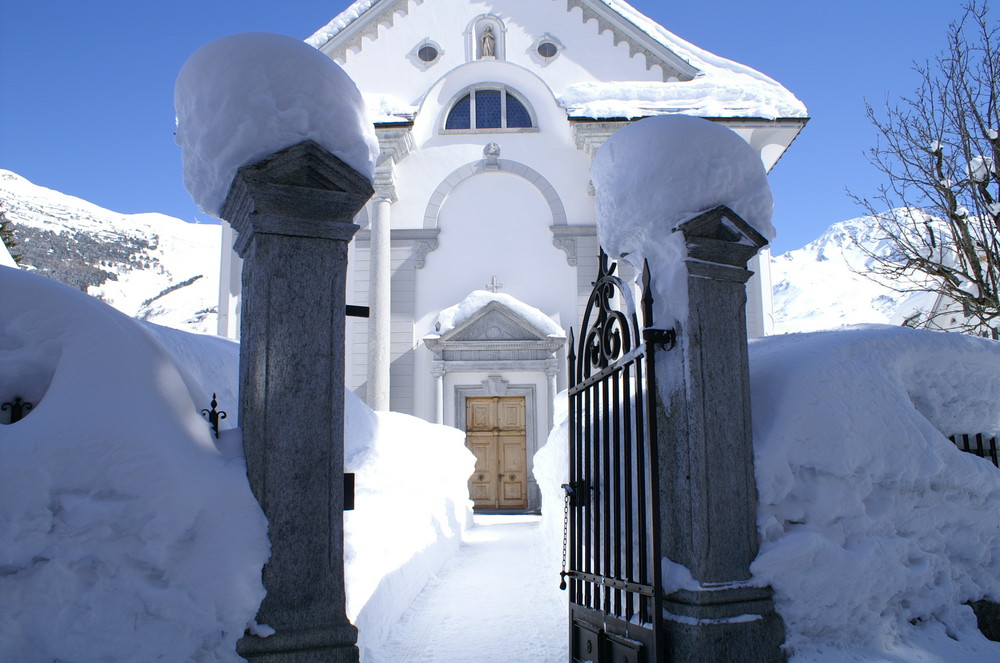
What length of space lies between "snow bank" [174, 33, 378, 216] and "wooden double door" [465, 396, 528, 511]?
1099 cm

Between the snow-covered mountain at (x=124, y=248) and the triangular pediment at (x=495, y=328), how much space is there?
31.4 meters

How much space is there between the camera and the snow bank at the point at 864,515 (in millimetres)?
3848

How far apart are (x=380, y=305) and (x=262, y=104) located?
10299mm

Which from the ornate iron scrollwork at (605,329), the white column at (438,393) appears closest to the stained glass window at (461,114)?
the white column at (438,393)

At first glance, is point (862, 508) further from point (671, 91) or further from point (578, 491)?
point (671, 91)

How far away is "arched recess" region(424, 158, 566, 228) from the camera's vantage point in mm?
14656

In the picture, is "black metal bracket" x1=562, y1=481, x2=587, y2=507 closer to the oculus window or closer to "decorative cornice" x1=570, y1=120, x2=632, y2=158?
"decorative cornice" x1=570, y1=120, x2=632, y2=158

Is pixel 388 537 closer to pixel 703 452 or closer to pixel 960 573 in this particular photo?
pixel 703 452

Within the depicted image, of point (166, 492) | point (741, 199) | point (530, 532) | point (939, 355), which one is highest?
point (741, 199)

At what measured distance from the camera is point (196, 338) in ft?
15.8

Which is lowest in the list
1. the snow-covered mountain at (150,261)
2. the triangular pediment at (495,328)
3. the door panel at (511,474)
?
the door panel at (511,474)

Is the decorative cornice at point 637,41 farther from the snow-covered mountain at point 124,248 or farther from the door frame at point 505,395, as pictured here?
the snow-covered mountain at point 124,248

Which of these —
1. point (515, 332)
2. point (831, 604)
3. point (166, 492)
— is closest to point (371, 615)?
point (166, 492)

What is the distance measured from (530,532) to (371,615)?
6129 mm
